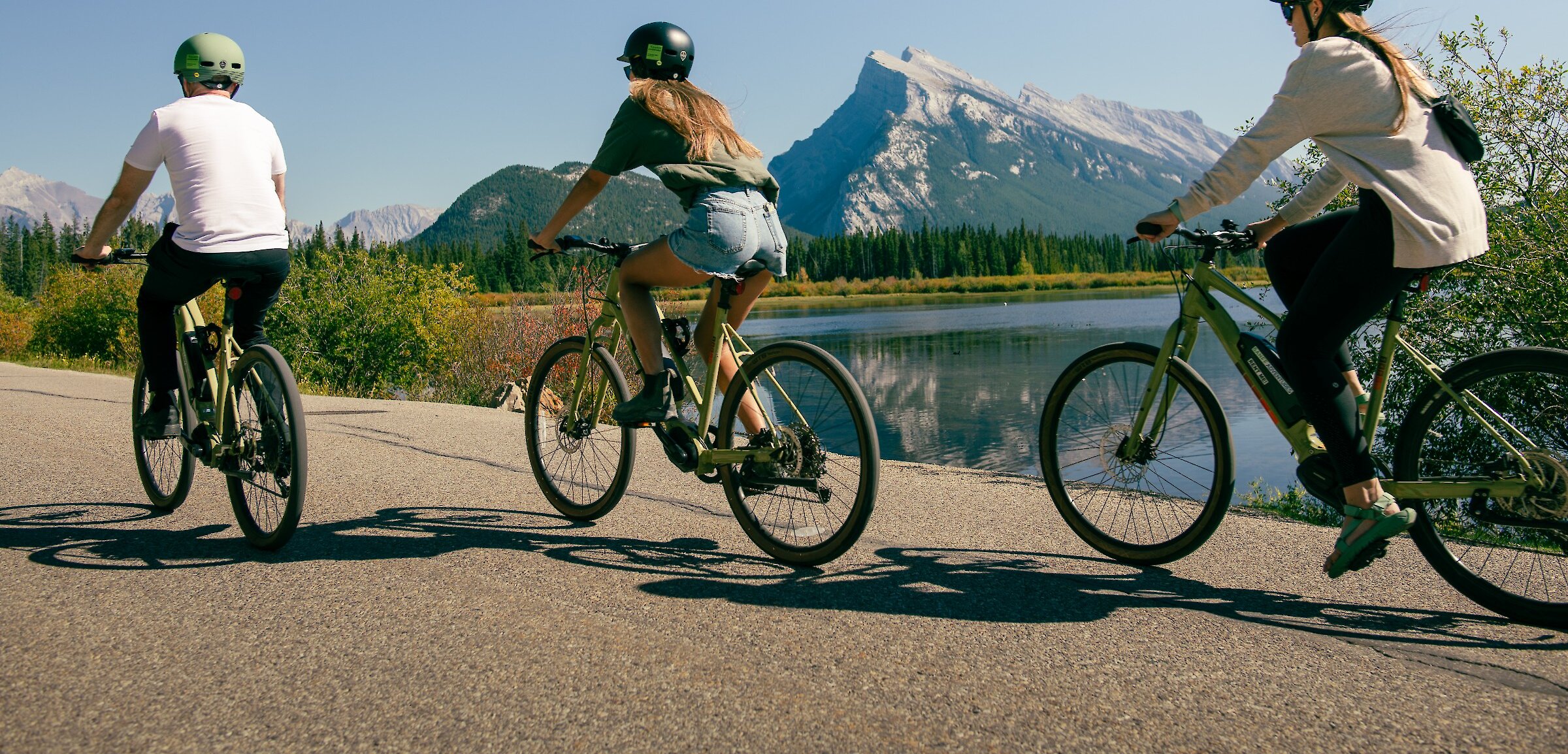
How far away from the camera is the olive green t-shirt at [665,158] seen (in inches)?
151

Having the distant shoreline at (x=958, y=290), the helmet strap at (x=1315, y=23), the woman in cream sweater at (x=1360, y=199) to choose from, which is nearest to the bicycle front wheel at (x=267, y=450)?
the woman in cream sweater at (x=1360, y=199)

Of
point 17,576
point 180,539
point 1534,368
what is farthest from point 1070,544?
point 17,576

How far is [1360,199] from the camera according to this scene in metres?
3.20

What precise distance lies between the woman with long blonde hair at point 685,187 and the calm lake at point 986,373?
228 cm

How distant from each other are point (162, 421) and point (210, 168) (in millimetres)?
1295

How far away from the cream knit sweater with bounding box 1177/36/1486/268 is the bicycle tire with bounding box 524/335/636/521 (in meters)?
2.64

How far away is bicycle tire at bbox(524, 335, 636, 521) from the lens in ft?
15.1

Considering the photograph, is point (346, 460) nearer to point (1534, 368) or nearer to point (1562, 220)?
point (1534, 368)

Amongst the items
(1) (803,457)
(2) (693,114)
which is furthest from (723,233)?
(1) (803,457)

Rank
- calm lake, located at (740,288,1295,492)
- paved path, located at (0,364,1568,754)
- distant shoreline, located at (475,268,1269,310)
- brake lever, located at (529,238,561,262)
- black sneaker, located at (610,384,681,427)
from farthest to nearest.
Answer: distant shoreline, located at (475,268,1269,310) → calm lake, located at (740,288,1295,492) → brake lever, located at (529,238,561,262) → black sneaker, located at (610,384,681,427) → paved path, located at (0,364,1568,754)

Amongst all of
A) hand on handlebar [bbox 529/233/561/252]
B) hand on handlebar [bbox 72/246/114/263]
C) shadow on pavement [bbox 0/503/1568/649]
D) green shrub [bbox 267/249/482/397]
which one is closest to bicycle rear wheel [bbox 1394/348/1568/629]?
shadow on pavement [bbox 0/503/1568/649]

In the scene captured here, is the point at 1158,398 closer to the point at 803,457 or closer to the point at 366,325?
the point at 803,457

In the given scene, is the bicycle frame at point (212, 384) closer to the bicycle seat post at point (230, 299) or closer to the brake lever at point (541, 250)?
the bicycle seat post at point (230, 299)

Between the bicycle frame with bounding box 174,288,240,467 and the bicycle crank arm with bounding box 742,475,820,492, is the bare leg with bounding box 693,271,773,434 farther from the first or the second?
the bicycle frame with bounding box 174,288,240,467
